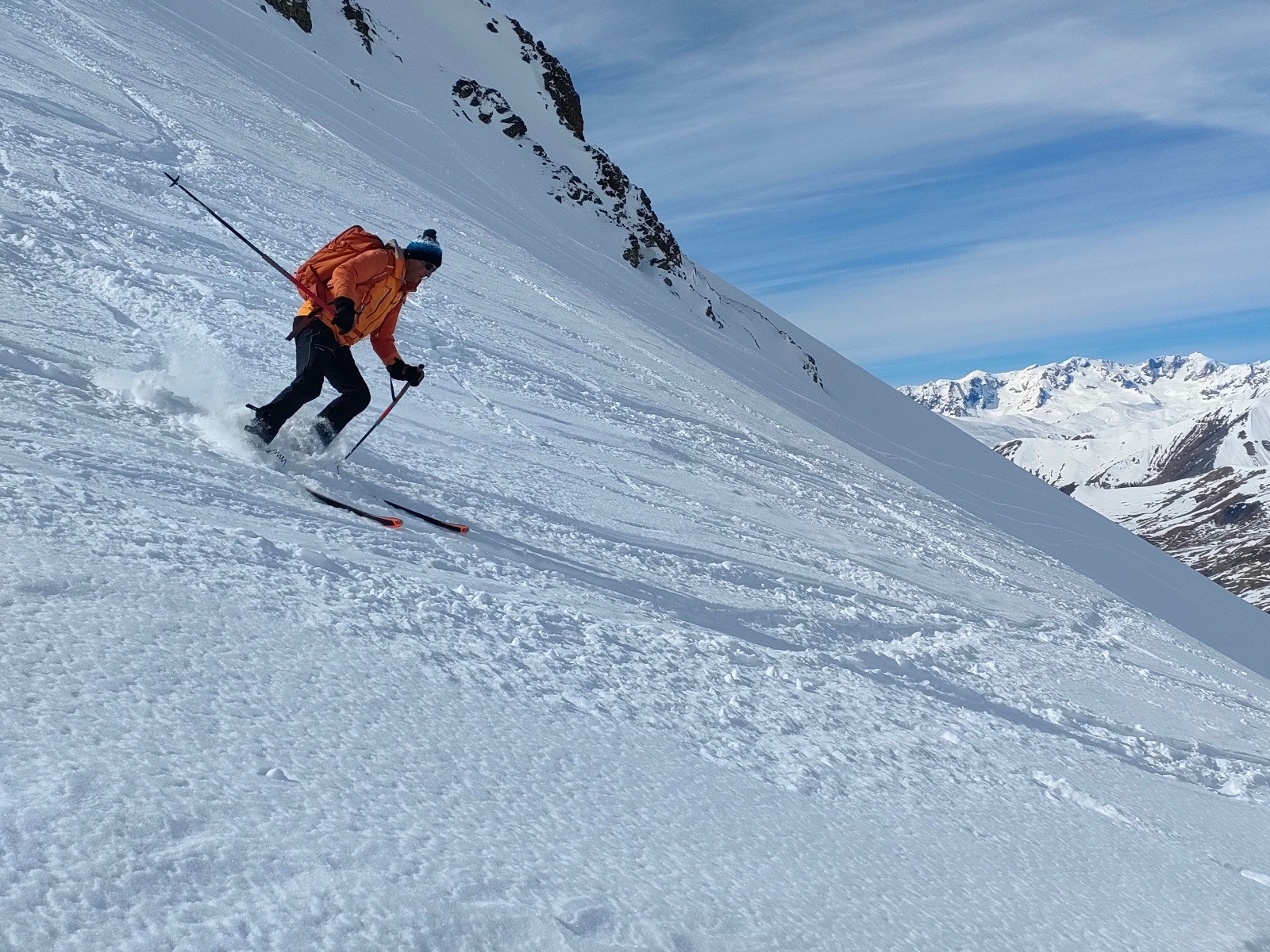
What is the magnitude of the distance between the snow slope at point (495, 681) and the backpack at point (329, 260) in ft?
3.12

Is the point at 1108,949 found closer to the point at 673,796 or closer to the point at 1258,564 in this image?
the point at 673,796

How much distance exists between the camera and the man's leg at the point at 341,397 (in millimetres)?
5145

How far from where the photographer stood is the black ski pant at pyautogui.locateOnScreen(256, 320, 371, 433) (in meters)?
4.92

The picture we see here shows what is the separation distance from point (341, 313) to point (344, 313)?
1 centimetres

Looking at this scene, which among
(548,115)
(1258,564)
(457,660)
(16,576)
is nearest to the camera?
(16,576)

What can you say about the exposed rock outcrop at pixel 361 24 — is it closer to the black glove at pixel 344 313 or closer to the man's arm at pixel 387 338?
the man's arm at pixel 387 338

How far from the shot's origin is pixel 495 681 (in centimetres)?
336

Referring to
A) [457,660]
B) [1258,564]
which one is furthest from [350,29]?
[1258,564]

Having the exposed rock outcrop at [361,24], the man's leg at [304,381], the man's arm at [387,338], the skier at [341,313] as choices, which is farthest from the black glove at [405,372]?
the exposed rock outcrop at [361,24]

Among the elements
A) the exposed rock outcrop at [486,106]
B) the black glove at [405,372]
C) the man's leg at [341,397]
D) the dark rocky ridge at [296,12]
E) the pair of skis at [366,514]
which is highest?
the exposed rock outcrop at [486,106]

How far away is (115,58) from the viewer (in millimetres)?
14289

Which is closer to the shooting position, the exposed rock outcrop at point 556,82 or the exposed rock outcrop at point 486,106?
the exposed rock outcrop at point 486,106

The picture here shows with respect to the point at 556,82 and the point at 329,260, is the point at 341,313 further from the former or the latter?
the point at 556,82

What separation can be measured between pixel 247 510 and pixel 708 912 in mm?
2792
